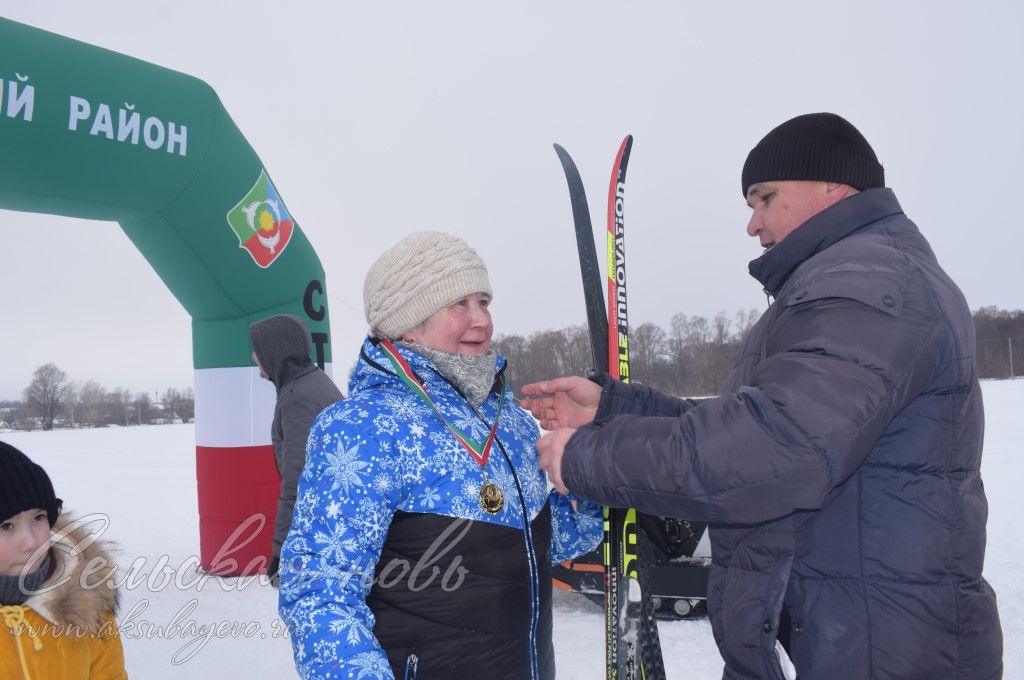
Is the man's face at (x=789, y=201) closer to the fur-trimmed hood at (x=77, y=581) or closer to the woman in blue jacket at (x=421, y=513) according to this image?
the woman in blue jacket at (x=421, y=513)

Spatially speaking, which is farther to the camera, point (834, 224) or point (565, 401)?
point (565, 401)

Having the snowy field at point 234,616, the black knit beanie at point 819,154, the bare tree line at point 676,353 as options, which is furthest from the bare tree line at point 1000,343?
the black knit beanie at point 819,154

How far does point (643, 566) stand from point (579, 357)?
5697mm

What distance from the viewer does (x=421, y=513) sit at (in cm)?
157

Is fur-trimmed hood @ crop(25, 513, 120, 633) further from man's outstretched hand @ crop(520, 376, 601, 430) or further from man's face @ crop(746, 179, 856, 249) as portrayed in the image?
man's face @ crop(746, 179, 856, 249)

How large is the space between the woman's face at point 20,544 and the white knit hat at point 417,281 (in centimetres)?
123

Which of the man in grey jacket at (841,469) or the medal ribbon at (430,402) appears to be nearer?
the man in grey jacket at (841,469)

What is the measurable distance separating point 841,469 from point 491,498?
30.0 inches

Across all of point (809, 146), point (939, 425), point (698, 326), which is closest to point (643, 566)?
point (939, 425)

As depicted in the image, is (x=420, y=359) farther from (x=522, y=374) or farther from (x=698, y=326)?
(x=698, y=326)

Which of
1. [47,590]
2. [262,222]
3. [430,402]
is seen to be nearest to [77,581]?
[47,590]

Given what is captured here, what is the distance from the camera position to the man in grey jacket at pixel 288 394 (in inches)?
153

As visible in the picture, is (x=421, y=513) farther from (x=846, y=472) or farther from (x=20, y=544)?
(x=20, y=544)

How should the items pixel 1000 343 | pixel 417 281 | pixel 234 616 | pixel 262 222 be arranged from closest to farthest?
1. pixel 417 281
2. pixel 234 616
3. pixel 262 222
4. pixel 1000 343
